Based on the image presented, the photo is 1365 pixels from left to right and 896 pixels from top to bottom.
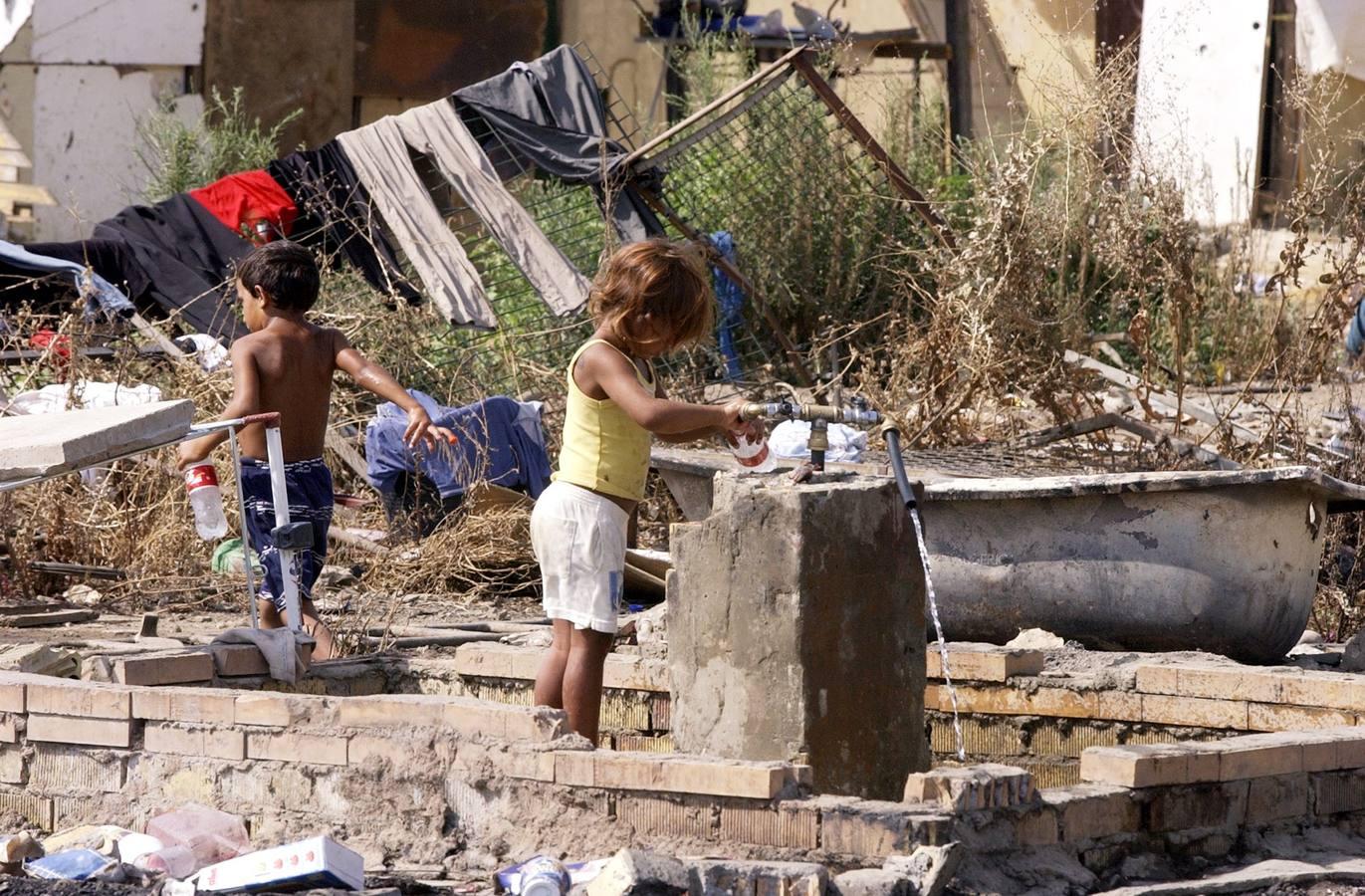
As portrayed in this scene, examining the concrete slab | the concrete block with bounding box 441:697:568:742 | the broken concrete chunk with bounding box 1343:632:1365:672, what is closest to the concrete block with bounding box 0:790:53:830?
the concrete slab

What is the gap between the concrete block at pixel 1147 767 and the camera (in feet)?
13.9

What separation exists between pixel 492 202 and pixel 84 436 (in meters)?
5.35

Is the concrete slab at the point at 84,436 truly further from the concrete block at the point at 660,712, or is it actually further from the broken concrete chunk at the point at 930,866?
the broken concrete chunk at the point at 930,866

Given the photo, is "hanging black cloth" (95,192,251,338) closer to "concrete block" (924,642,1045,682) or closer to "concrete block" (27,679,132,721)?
"concrete block" (27,679,132,721)

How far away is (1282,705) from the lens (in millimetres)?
5184

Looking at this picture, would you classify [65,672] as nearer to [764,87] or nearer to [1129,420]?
[1129,420]

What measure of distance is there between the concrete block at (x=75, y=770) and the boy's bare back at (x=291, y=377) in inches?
55.6

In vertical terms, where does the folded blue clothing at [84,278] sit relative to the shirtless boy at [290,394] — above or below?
above

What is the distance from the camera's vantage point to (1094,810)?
13.7 ft

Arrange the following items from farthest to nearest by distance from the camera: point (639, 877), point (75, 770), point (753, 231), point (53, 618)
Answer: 1. point (753, 231)
2. point (53, 618)
3. point (75, 770)
4. point (639, 877)

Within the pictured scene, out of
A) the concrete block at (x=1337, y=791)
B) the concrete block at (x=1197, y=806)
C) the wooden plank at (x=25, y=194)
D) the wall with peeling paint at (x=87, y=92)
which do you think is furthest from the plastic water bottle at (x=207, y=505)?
the wooden plank at (x=25, y=194)

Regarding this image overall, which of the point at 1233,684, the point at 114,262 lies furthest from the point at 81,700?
the point at 114,262

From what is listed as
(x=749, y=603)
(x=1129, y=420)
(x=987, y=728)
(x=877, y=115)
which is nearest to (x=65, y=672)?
(x=749, y=603)

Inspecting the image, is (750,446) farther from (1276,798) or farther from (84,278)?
(84,278)
